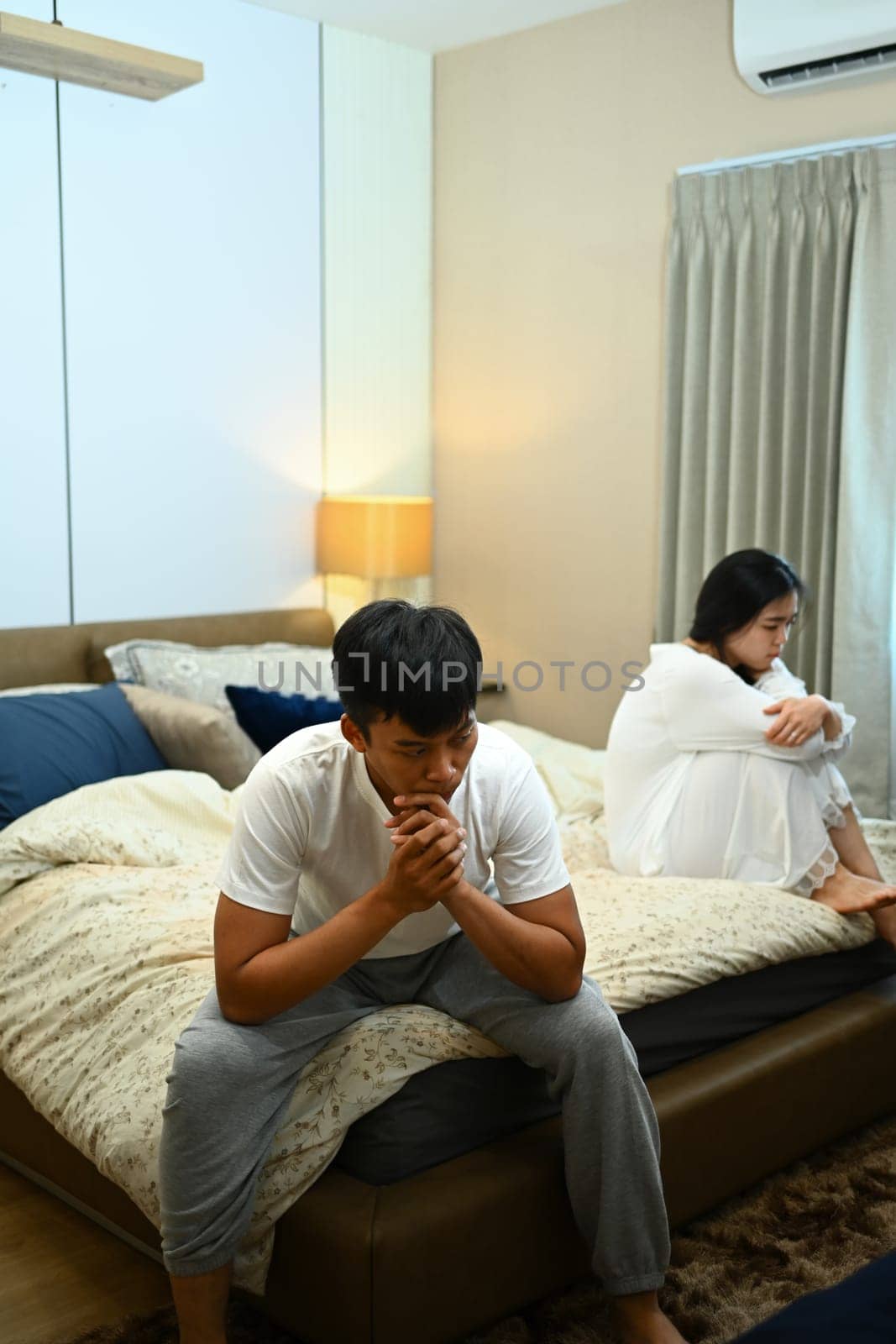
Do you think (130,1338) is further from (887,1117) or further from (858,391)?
(858,391)

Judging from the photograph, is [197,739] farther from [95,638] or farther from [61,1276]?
[61,1276]

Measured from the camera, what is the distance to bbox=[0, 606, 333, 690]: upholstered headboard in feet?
12.1

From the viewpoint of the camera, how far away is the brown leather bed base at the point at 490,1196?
1.80 meters

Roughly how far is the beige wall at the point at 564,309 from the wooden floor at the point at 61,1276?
8.38ft

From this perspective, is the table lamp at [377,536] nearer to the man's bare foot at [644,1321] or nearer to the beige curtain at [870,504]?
the beige curtain at [870,504]

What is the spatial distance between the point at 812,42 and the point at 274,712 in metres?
2.18

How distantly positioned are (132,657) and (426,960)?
193 cm

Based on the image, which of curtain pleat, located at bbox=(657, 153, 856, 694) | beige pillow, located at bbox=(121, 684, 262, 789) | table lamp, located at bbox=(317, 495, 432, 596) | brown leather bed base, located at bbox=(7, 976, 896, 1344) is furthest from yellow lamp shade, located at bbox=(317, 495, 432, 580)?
brown leather bed base, located at bbox=(7, 976, 896, 1344)

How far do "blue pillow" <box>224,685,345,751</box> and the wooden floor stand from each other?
4.46 ft

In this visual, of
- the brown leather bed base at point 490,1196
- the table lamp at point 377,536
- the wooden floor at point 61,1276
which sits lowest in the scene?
the wooden floor at point 61,1276

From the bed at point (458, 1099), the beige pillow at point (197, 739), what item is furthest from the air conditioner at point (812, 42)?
the beige pillow at point (197, 739)

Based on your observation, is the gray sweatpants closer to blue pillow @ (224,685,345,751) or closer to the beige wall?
blue pillow @ (224,685,345,751)

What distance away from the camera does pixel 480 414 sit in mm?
4695

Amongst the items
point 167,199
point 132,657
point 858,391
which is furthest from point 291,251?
point 858,391
